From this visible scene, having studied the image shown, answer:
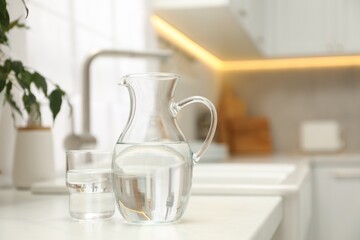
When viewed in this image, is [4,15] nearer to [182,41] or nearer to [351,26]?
[182,41]

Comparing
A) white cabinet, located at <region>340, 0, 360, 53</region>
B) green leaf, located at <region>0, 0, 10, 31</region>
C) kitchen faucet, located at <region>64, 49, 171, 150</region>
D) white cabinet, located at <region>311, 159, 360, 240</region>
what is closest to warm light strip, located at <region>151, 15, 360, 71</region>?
white cabinet, located at <region>340, 0, 360, 53</region>

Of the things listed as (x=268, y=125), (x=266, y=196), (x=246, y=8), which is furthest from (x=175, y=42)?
(x=266, y=196)

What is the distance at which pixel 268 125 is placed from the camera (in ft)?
12.8

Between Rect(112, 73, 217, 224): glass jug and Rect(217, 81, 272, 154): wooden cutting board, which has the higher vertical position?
Rect(112, 73, 217, 224): glass jug

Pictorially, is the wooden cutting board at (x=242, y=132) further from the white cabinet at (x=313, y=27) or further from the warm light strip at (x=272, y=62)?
the white cabinet at (x=313, y=27)

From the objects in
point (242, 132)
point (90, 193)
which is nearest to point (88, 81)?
point (90, 193)

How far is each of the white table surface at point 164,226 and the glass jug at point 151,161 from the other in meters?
0.02

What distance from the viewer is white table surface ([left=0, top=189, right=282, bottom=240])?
30.3 inches

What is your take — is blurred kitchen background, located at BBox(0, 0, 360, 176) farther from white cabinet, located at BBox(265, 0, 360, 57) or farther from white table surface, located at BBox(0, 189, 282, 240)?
white table surface, located at BBox(0, 189, 282, 240)

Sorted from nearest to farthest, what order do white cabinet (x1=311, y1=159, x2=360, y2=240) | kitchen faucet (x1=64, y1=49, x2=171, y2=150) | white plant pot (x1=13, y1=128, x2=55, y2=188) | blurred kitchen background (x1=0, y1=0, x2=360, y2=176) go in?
1. white plant pot (x1=13, y1=128, x2=55, y2=188)
2. kitchen faucet (x1=64, y1=49, x2=171, y2=150)
3. blurred kitchen background (x1=0, y1=0, x2=360, y2=176)
4. white cabinet (x1=311, y1=159, x2=360, y2=240)

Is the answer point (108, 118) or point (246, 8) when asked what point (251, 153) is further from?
point (108, 118)

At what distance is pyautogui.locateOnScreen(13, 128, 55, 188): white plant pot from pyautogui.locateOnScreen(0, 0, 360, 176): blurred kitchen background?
33 centimetres

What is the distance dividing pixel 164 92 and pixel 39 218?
10.4 inches

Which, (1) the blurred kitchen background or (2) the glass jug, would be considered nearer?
(2) the glass jug
